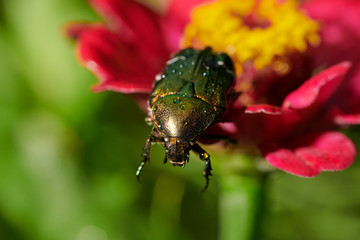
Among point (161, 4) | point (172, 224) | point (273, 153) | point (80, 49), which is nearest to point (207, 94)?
point (273, 153)

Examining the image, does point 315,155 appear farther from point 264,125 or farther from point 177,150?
point 177,150

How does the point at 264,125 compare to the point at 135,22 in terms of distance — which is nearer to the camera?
the point at 264,125

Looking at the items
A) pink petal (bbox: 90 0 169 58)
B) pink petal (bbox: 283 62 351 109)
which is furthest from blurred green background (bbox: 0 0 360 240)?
pink petal (bbox: 283 62 351 109)

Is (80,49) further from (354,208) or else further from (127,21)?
(354,208)

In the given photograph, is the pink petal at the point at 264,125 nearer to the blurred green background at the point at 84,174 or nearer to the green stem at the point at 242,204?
the green stem at the point at 242,204

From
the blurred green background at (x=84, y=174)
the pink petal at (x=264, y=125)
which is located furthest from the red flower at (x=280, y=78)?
the blurred green background at (x=84, y=174)

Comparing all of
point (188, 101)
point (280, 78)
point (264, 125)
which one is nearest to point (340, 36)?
point (280, 78)
